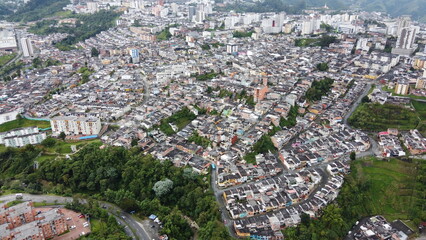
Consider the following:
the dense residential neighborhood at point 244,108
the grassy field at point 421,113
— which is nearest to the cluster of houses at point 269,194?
the dense residential neighborhood at point 244,108

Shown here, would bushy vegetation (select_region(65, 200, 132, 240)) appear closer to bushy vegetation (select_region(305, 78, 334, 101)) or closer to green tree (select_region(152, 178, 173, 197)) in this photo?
green tree (select_region(152, 178, 173, 197))

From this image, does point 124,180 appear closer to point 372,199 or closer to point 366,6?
point 372,199

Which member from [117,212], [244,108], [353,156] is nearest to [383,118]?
[353,156]

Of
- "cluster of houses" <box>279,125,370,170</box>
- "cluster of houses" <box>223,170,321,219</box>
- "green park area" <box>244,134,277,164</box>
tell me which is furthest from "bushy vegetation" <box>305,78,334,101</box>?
"cluster of houses" <box>223,170,321,219</box>

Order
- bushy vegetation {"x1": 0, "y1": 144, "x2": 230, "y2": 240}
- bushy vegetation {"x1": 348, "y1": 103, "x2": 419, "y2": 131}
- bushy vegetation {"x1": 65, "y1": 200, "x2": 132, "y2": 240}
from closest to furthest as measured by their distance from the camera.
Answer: bushy vegetation {"x1": 65, "y1": 200, "x2": 132, "y2": 240}, bushy vegetation {"x1": 0, "y1": 144, "x2": 230, "y2": 240}, bushy vegetation {"x1": 348, "y1": 103, "x2": 419, "y2": 131}

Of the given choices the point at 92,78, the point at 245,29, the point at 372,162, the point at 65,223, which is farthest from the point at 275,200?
the point at 245,29

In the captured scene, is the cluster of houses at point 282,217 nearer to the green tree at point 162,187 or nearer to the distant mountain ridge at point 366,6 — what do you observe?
the green tree at point 162,187
